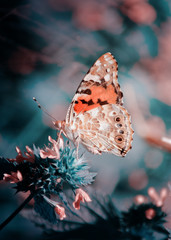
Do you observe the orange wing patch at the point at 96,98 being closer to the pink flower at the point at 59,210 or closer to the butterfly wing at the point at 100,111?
the butterfly wing at the point at 100,111

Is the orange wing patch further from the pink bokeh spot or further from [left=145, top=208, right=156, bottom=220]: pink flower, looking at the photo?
the pink bokeh spot

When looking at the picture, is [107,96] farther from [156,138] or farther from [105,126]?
[156,138]

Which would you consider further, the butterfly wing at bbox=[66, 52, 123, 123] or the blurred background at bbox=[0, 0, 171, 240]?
the blurred background at bbox=[0, 0, 171, 240]

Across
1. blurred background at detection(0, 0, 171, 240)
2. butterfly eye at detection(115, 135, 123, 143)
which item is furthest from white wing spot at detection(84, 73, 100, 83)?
blurred background at detection(0, 0, 171, 240)

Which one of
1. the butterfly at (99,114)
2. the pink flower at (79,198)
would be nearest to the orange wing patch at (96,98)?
the butterfly at (99,114)

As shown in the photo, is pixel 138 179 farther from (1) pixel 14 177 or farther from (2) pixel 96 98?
(1) pixel 14 177

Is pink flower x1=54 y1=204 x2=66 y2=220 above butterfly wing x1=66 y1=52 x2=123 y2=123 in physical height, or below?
below

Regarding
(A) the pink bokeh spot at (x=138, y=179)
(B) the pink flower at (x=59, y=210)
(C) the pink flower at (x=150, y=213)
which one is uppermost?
(A) the pink bokeh spot at (x=138, y=179)

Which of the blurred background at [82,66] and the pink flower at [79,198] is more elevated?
the blurred background at [82,66]

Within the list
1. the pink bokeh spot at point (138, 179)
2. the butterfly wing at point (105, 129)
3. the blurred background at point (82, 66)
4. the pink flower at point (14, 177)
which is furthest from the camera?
the pink bokeh spot at point (138, 179)
